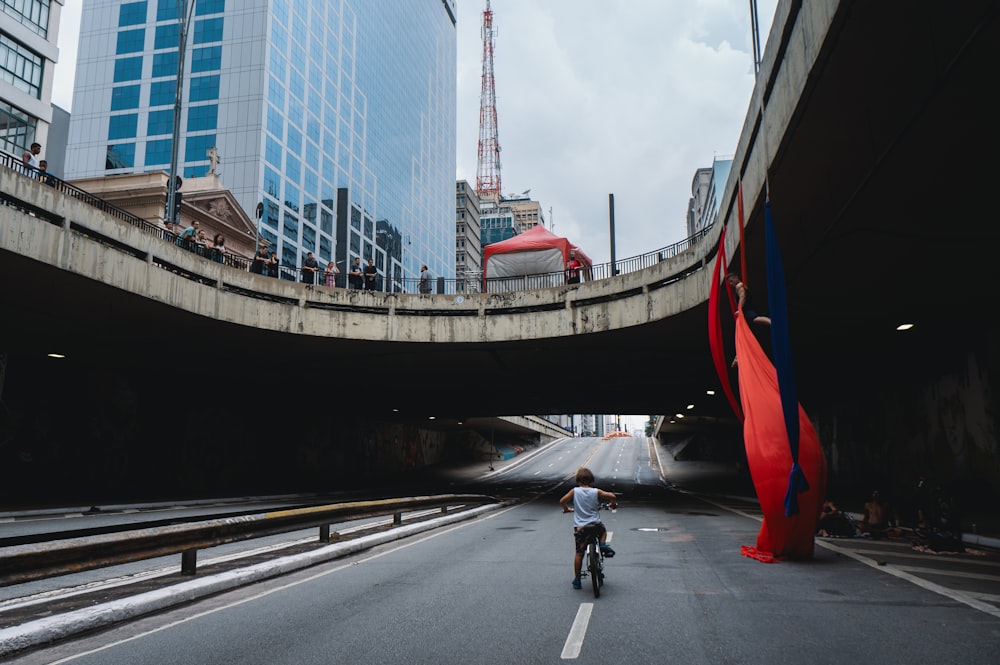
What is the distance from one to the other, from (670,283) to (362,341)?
11230 mm

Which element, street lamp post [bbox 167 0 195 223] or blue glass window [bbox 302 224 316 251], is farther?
blue glass window [bbox 302 224 316 251]

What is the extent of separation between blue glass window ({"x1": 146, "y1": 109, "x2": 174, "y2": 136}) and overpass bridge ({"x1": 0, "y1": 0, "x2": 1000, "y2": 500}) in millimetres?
53411

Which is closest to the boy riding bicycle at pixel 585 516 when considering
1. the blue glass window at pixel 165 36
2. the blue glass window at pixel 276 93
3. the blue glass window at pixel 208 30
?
the blue glass window at pixel 276 93

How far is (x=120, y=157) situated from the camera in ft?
252

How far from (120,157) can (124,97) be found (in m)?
7.89

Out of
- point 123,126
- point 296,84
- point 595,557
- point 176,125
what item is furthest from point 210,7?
point 595,557

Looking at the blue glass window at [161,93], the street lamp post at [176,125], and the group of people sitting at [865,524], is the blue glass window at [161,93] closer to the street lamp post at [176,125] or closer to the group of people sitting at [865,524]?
the street lamp post at [176,125]

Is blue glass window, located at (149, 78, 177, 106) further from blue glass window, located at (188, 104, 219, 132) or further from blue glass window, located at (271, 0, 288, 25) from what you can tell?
blue glass window, located at (271, 0, 288, 25)

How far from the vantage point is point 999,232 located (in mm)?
13547

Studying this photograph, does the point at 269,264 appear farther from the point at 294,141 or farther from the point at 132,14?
the point at 132,14

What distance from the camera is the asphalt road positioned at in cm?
567

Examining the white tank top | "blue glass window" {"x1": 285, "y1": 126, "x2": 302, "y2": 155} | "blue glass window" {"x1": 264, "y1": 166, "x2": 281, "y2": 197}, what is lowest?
the white tank top

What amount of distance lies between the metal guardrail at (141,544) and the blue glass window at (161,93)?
79470mm

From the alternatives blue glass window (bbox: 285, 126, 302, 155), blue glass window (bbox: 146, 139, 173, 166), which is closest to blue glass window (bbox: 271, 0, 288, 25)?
blue glass window (bbox: 285, 126, 302, 155)
